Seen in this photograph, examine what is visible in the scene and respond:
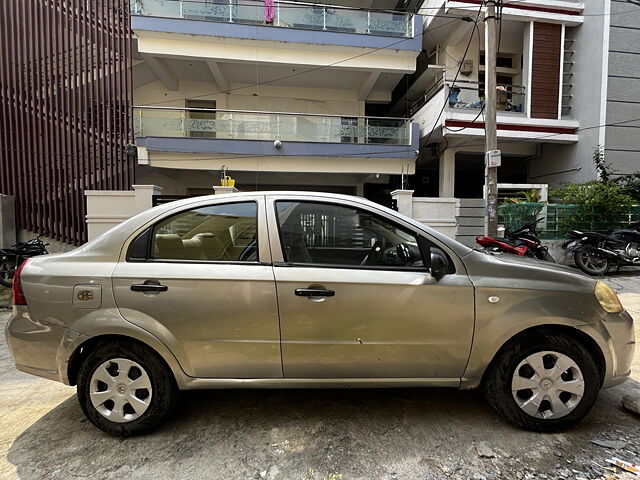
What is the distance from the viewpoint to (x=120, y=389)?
213cm

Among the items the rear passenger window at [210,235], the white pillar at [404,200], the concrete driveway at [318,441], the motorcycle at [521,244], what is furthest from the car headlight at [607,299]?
the white pillar at [404,200]

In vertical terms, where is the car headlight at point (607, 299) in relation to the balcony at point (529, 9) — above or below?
below

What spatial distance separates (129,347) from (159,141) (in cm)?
952

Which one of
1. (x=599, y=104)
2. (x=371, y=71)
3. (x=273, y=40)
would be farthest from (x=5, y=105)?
(x=599, y=104)

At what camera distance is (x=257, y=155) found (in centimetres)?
1073

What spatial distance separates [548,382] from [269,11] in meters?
11.8

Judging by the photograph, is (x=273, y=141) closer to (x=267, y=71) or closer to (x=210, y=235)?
(x=267, y=71)

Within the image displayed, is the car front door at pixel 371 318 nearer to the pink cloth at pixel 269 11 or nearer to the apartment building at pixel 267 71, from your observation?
the apartment building at pixel 267 71

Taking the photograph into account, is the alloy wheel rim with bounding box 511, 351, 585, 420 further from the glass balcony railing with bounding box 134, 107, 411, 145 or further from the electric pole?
the glass balcony railing with bounding box 134, 107, 411, 145

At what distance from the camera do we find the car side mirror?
207cm

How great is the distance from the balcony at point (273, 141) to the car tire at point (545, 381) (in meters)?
9.42

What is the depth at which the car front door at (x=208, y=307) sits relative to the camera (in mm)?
2072

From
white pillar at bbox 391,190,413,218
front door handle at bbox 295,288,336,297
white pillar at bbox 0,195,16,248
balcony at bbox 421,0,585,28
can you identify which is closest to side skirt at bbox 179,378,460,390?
front door handle at bbox 295,288,336,297

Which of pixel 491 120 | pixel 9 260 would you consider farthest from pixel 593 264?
pixel 9 260
